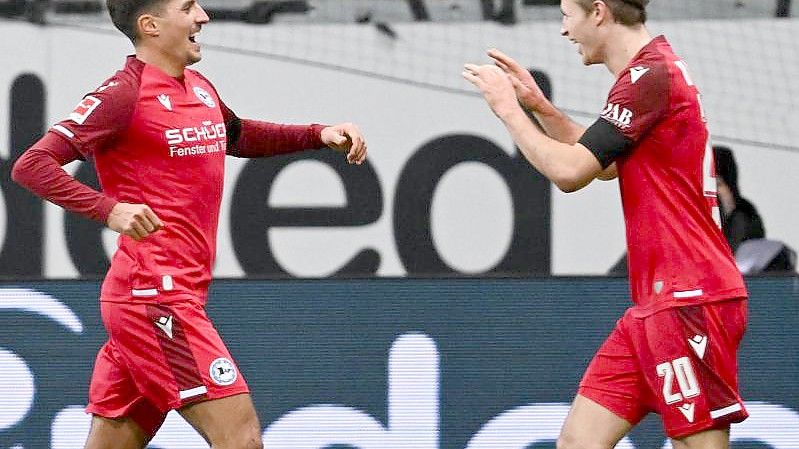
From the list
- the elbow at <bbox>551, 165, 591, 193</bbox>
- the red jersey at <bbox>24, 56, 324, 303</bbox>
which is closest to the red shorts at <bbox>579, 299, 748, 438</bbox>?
the elbow at <bbox>551, 165, 591, 193</bbox>

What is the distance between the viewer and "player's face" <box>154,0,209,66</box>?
5.10 m

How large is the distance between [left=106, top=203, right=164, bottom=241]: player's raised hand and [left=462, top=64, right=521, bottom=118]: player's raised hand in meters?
0.98

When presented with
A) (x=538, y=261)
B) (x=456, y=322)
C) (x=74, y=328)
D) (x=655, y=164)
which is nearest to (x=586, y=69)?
(x=538, y=261)

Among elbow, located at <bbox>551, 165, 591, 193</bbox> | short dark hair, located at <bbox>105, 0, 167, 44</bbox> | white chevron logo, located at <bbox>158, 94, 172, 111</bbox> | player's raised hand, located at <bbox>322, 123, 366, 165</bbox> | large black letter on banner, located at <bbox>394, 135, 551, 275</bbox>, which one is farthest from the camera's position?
large black letter on banner, located at <bbox>394, 135, 551, 275</bbox>

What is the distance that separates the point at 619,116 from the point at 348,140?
3.56 ft

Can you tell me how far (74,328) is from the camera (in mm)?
6277

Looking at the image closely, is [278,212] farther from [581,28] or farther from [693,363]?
[693,363]

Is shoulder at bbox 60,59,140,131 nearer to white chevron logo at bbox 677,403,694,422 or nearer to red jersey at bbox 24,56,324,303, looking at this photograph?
red jersey at bbox 24,56,324,303

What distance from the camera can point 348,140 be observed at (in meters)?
5.31

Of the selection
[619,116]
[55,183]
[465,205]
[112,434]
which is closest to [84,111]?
[55,183]

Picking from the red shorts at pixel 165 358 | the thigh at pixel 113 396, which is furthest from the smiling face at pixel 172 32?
the thigh at pixel 113 396

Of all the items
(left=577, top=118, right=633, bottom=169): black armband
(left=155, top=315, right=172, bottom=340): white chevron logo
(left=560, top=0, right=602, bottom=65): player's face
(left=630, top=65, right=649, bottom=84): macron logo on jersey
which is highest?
(left=560, top=0, right=602, bottom=65): player's face

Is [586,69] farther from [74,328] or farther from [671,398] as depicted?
[671,398]

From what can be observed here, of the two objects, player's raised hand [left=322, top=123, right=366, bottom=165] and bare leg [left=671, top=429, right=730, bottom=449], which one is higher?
player's raised hand [left=322, top=123, right=366, bottom=165]
